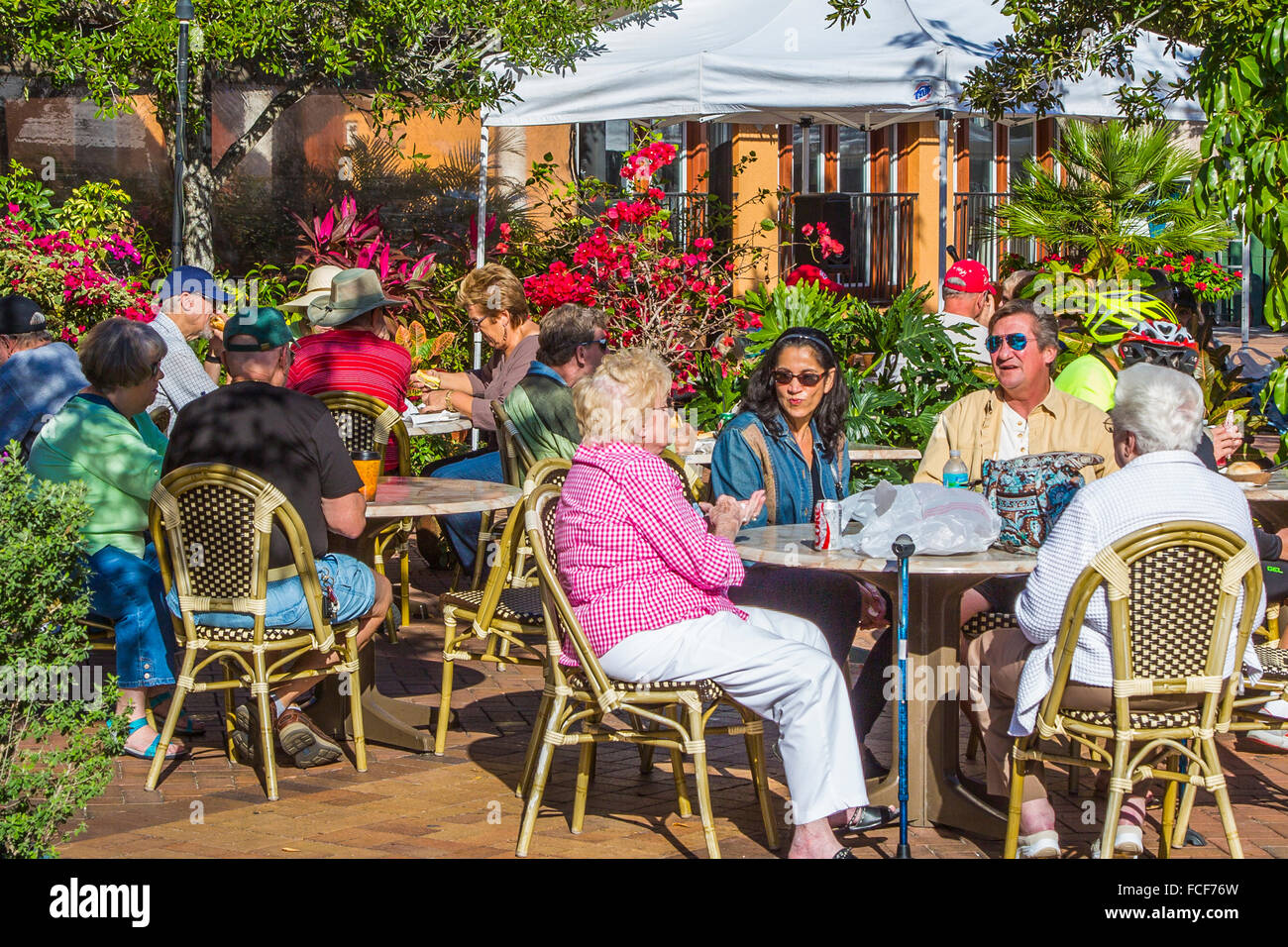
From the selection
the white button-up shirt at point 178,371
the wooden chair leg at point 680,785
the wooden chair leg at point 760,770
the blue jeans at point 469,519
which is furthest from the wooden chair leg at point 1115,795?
the white button-up shirt at point 178,371

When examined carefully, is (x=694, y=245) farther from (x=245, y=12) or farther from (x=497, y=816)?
(x=497, y=816)

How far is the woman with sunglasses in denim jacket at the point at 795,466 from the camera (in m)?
4.95

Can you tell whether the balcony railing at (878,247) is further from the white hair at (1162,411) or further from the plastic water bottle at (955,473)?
the white hair at (1162,411)

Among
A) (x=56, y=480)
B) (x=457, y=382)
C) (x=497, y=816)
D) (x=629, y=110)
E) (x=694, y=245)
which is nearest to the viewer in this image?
(x=497, y=816)

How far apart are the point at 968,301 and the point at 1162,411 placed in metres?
4.72

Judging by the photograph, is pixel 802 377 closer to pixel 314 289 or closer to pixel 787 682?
pixel 787 682

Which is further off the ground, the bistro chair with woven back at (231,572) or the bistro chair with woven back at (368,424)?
the bistro chair with woven back at (368,424)

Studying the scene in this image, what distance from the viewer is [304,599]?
487 cm

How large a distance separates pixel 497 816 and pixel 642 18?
741 centimetres

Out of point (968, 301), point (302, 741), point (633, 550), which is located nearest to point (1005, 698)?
point (633, 550)

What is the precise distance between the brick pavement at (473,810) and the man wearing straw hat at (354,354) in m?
1.79

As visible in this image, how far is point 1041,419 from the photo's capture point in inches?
210

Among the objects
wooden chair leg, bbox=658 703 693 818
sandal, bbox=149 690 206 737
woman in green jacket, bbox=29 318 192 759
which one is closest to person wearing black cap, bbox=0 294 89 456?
woman in green jacket, bbox=29 318 192 759
